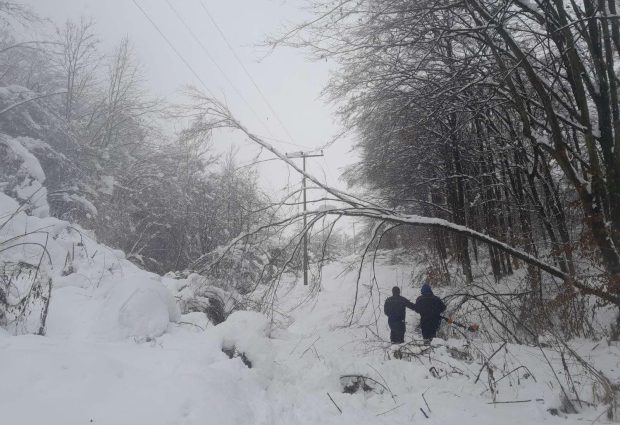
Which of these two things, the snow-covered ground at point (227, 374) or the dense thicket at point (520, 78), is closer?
the snow-covered ground at point (227, 374)

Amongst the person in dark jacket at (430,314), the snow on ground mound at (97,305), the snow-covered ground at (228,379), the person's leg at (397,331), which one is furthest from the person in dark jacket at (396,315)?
the snow on ground mound at (97,305)

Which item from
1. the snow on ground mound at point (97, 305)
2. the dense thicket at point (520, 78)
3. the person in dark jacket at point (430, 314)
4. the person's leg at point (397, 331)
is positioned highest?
the dense thicket at point (520, 78)

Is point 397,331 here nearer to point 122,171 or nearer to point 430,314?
point 430,314

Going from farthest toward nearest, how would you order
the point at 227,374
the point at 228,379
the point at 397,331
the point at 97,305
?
1. the point at 397,331
2. the point at 97,305
3. the point at 227,374
4. the point at 228,379

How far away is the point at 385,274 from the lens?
53.5ft

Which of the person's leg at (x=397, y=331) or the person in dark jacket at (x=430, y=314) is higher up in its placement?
the person in dark jacket at (x=430, y=314)

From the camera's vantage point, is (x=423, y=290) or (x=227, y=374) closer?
(x=227, y=374)

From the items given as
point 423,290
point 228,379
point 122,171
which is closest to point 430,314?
point 423,290

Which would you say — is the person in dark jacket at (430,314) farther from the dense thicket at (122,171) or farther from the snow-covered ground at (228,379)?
the dense thicket at (122,171)

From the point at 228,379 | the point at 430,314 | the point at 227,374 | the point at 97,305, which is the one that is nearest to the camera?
the point at 228,379

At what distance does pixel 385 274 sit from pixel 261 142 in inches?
511

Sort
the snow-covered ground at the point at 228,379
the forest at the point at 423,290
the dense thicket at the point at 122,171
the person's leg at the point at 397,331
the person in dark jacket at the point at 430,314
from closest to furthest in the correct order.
→ the snow-covered ground at the point at 228,379 < the forest at the point at 423,290 < the person in dark jacket at the point at 430,314 < the person's leg at the point at 397,331 < the dense thicket at the point at 122,171

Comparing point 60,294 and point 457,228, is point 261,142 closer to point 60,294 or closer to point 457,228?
point 457,228

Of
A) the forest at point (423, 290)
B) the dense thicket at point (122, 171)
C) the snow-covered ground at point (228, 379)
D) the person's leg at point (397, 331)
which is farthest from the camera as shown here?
the dense thicket at point (122, 171)
